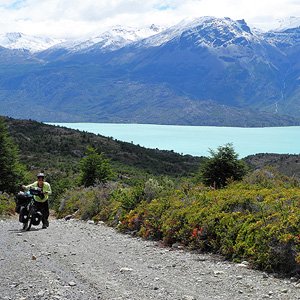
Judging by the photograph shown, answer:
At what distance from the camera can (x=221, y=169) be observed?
632 inches

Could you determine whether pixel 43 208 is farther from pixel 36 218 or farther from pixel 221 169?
pixel 221 169

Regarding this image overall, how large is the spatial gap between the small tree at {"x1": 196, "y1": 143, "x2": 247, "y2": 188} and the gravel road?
6729 millimetres

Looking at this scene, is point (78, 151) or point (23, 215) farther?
point (78, 151)

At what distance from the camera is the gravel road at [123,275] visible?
5855 millimetres

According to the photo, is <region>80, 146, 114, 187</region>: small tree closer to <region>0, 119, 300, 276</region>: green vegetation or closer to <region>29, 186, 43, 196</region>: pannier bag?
<region>0, 119, 300, 276</region>: green vegetation

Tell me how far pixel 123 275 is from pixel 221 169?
388 inches

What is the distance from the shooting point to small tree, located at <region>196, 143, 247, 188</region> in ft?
52.5

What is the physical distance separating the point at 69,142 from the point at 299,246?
257ft

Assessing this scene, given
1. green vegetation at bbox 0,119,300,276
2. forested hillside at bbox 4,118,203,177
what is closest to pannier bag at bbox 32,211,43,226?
green vegetation at bbox 0,119,300,276

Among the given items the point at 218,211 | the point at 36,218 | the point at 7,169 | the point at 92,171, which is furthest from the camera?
the point at 92,171

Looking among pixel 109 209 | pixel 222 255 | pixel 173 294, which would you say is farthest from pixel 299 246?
pixel 109 209

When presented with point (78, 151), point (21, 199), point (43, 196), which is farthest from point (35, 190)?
point (78, 151)

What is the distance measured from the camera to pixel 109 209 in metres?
15.3

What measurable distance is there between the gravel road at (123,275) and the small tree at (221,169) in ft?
22.1
